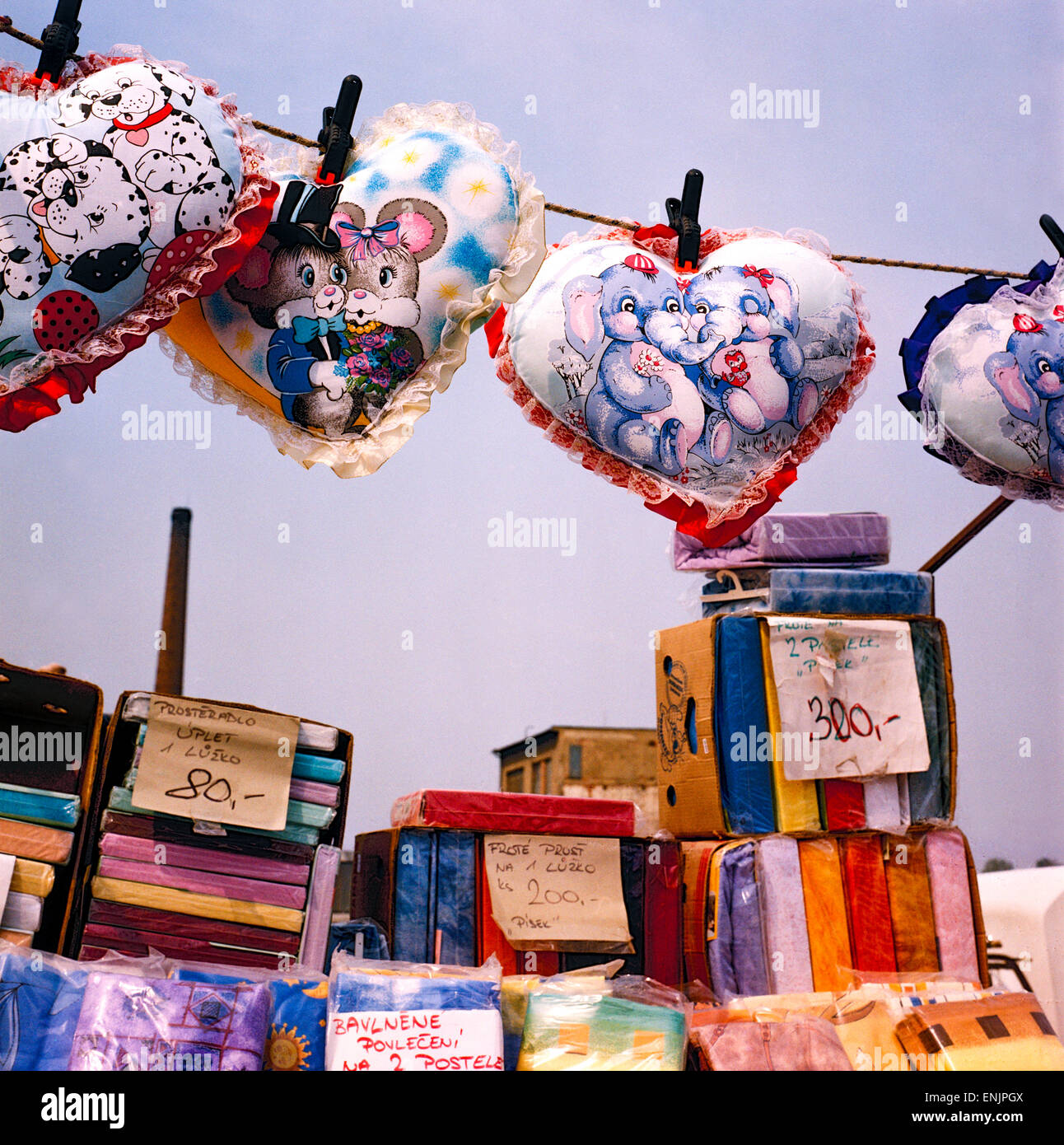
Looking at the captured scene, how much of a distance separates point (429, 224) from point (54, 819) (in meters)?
1.02

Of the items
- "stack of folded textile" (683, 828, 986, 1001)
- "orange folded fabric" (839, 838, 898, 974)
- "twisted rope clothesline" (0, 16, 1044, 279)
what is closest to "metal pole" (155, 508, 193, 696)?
"twisted rope clothesline" (0, 16, 1044, 279)

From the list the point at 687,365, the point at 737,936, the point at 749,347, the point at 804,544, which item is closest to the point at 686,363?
the point at 687,365

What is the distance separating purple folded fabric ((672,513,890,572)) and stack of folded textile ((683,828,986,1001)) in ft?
1.98

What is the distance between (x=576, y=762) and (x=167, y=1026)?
294 cm

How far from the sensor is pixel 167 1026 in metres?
1.48

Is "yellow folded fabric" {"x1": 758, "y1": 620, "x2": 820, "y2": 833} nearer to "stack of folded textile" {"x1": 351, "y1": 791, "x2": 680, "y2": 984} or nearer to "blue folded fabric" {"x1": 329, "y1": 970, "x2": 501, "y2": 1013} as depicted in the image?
"stack of folded textile" {"x1": 351, "y1": 791, "x2": 680, "y2": 984}

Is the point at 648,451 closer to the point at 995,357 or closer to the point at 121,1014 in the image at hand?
the point at 995,357

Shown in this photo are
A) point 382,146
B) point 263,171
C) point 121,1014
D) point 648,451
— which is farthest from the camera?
point 648,451

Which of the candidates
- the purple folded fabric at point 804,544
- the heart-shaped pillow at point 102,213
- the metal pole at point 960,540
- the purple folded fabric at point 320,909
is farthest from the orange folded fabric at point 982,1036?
the heart-shaped pillow at point 102,213

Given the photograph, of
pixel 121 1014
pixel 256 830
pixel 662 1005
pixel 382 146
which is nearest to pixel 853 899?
pixel 662 1005

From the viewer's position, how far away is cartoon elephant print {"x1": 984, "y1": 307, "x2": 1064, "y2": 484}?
7.53 ft

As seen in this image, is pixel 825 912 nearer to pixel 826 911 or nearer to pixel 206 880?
pixel 826 911
